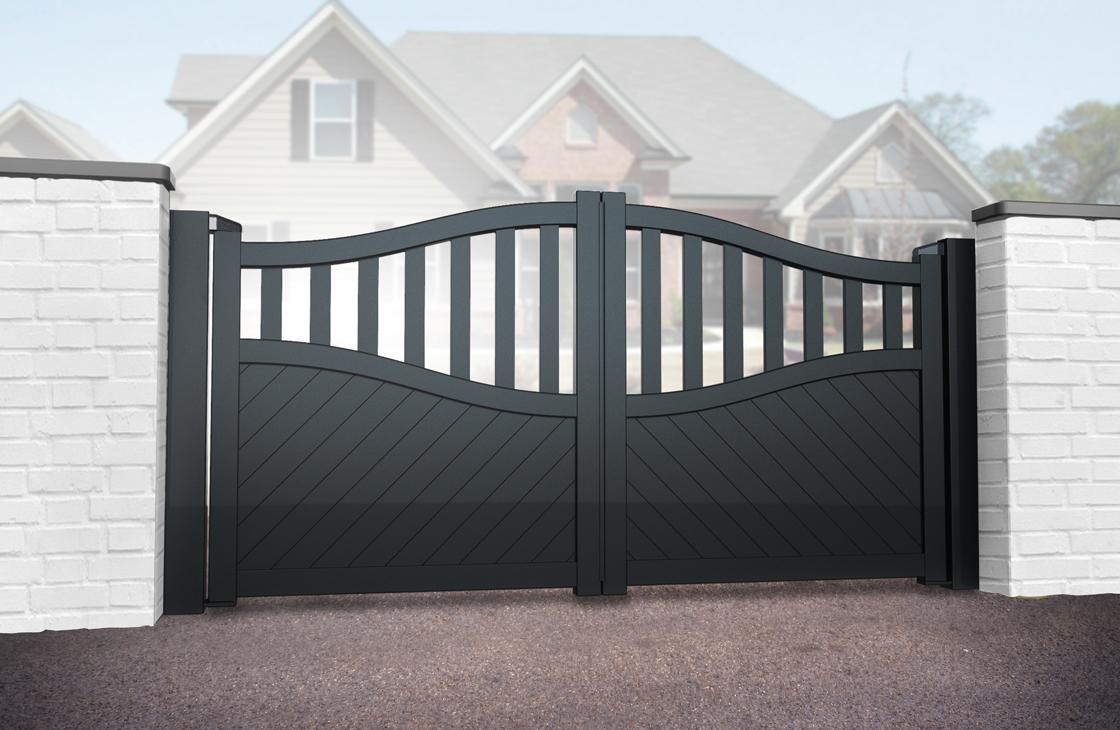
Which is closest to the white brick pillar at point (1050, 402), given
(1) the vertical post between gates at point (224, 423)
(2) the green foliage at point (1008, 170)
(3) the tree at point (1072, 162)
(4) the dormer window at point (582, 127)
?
(1) the vertical post between gates at point (224, 423)

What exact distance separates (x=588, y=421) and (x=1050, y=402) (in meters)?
2.27

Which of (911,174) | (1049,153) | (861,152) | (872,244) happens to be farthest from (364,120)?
(1049,153)

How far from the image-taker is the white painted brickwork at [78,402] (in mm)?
3119

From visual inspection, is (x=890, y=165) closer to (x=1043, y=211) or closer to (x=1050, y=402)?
(x=1043, y=211)

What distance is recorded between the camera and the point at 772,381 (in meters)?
3.61

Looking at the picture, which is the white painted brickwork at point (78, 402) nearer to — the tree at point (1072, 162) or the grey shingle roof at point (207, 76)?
the grey shingle roof at point (207, 76)

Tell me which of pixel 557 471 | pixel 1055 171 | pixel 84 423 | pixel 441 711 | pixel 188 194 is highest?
pixel 1055 171

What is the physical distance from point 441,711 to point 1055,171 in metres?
41.2

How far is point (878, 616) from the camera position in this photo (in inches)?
132

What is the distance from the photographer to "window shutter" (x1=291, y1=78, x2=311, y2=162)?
15750 millimetres

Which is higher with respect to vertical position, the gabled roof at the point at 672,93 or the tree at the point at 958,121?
the tree at the point at 958,121

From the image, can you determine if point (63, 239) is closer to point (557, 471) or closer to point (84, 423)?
point (84, 423)

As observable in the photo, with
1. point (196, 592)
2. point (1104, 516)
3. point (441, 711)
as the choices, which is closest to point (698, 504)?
point (441, 711)

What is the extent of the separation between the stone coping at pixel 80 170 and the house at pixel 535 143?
1207 cm
